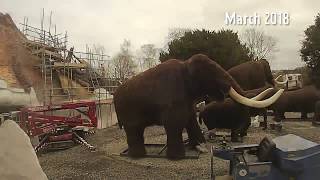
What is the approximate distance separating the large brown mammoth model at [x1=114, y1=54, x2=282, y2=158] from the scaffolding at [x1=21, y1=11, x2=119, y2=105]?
1194 centimetres

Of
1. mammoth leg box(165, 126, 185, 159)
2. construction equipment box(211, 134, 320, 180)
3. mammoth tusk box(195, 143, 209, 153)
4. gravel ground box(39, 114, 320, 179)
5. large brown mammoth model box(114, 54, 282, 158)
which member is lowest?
gravel ground box(39, 114, 320, 179)

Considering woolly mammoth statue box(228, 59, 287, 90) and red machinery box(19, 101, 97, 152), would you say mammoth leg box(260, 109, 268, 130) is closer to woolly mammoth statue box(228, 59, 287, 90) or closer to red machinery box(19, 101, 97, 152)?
woolly mammoth statue box(228, 59, 287, 90)

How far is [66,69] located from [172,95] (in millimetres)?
16690

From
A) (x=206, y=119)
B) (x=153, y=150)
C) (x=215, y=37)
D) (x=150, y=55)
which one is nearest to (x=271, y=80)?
(x=206, y=119)

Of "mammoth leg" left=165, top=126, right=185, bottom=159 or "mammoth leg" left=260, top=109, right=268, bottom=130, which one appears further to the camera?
"mammoth leg" left=260, top=109, right=268, bottom=130

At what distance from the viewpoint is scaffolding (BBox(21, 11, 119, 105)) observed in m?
22.5

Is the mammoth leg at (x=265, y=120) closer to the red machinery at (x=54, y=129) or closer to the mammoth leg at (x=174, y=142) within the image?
the mammoth leg at (x=174, y=142)

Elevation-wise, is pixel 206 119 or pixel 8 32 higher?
pixel 8 32

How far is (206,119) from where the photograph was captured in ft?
38.6

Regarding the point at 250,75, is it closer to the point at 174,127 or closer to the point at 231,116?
the point at 231,116

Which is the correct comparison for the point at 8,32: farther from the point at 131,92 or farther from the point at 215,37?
the point at 215,37

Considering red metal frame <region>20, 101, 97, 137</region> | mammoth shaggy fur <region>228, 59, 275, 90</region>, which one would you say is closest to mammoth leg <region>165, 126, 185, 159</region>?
red metal frame <region>20, 101, 97, 137</region>

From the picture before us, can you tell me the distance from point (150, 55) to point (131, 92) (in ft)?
164

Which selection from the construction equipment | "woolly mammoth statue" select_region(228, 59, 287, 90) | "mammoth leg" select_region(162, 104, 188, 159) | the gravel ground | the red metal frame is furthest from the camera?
"woolly mammoth statue" select_region(228, 59, 287, 90)
